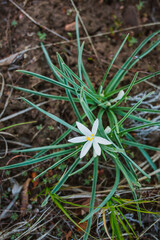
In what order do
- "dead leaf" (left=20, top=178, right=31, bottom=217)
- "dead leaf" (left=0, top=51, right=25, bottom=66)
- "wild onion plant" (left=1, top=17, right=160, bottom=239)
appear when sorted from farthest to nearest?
"dead leaf" (left=0, top=51, right=25, bottom=66)
"dead leaf" (left=20, top=178, right=31, bottom=217)
"wild onion plant" (left=1, top=17, right=160, bottom=239)

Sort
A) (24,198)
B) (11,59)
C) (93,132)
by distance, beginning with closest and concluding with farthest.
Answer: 1. (93,132)
2. (24,198)
3. (11,59)

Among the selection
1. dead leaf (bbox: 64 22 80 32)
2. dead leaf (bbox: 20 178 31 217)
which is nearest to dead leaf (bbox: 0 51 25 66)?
dead leaf (bbox: 64 22 80 32)

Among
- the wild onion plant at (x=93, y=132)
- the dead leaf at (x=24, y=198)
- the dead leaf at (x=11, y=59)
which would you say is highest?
the dead leaf at (x=11, y=59)

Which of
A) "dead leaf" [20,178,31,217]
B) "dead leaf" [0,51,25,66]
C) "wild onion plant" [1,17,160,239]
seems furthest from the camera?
"dead leaf" [0,51,25,66]

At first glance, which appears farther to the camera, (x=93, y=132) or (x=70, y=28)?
(x=70, y=28)

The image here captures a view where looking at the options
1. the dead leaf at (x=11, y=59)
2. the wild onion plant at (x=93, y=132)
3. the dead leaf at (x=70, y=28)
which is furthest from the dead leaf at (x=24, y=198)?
the dead leaf at (x=70, y=28)

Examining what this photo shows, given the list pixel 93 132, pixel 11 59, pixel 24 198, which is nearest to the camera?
pixel 93 132

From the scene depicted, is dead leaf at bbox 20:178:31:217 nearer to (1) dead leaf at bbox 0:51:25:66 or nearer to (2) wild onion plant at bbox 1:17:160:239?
(2) wild onion plant at bbox 1:17:160:239

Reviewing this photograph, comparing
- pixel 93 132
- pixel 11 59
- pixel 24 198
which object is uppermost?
pixel 11 59

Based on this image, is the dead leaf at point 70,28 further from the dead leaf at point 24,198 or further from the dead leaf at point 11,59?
the dead leaf at point 24,198

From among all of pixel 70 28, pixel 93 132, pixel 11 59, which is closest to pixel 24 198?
pixel 93 132

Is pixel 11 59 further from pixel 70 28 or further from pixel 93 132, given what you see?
pixel 93 132

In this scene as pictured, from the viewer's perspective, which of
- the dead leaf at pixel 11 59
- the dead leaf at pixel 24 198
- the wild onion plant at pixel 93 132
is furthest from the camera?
the dead leaf at pixel 11 59
